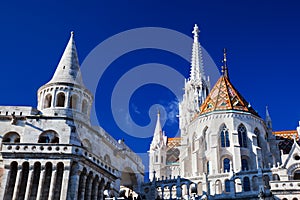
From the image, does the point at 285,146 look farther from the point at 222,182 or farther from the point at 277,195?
the point at 277,195

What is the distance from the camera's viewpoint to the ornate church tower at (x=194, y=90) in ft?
200

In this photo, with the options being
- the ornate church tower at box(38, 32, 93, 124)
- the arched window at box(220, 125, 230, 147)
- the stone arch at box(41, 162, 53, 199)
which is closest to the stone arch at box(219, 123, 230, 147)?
the arched window at box(220, 125, 230, 147)

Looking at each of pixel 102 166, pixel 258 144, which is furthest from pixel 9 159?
pixel 258 144

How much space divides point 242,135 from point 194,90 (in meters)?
24.8

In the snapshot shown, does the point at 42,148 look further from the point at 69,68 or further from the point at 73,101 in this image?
the point at 69,68

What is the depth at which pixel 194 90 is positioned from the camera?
63.0 meters

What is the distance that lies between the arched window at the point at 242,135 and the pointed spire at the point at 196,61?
26412mm

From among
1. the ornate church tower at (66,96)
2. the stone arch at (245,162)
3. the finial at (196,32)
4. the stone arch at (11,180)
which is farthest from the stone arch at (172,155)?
the stone arch at (11,180)

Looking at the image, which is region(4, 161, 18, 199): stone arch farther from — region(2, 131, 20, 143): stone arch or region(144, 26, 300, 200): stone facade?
region(144, 26, 300, 200): stone facade

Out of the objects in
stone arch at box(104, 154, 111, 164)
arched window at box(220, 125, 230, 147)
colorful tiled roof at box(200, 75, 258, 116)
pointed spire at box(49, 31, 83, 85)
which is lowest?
stone arch at box(104, 154, 111, 164)

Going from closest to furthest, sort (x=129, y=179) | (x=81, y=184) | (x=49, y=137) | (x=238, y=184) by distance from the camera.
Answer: (x=81, y=184), (x=49, y=137), (x=238, y=184), (x=129, y=179)

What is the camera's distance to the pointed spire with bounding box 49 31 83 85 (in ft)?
92.6

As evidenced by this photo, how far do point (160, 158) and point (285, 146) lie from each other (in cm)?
1889

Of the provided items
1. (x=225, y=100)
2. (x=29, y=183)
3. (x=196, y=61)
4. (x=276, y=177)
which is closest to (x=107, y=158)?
(x=29, y=183)
